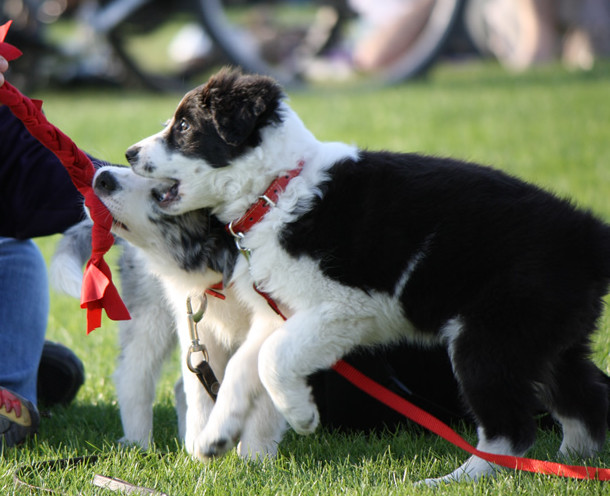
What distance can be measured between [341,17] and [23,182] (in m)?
9.37

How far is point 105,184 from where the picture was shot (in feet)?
9.66

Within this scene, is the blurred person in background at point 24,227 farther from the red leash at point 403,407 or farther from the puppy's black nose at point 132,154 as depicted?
the red leash at point 403,407

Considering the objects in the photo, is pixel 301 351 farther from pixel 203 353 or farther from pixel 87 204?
pixel 87 204

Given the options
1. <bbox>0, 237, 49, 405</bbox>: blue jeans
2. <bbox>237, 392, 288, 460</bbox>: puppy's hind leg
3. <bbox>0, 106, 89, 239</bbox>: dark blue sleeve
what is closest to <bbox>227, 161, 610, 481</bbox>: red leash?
<bbox>237, 392, 288, 460</bbox>: puppy's hind leg

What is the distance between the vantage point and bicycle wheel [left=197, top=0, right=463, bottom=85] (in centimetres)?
1045

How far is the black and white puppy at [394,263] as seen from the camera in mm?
2582

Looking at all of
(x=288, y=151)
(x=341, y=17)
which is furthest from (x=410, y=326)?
(x=341, y=17)

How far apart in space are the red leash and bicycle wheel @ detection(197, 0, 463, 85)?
7509mm

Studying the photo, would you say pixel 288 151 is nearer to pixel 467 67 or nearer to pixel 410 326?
pixel 410 326

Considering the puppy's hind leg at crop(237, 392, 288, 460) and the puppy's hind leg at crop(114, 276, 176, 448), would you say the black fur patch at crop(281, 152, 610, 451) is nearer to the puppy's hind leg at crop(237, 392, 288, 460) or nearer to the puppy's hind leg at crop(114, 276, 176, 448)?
the puppy's hind leg at crop(237, 392, 288, 460)

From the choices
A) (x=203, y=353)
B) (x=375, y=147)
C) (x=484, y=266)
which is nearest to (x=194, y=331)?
(x=203, y=353)

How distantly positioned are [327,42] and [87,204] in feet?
32.7

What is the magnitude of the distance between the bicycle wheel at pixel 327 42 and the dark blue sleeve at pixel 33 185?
22.7 feet

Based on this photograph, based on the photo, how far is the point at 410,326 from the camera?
2834mm
